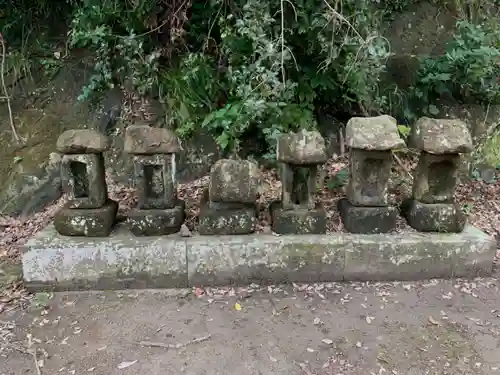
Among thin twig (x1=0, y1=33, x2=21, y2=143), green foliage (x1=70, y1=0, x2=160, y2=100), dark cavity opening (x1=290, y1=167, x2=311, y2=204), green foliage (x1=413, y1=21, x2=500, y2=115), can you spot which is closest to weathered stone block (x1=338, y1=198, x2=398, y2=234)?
dark cavity opening (x1=290, y1=167, x2=311, y2=204)

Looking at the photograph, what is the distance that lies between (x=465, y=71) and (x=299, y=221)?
254cm

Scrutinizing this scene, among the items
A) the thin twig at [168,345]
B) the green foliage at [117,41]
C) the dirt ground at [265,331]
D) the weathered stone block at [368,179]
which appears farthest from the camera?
the green foliage at [117,41]

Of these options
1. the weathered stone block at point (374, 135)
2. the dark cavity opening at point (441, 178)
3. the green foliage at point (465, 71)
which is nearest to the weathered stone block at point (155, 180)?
the weathered stone block at point (374, 135)

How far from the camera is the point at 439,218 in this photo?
3.35m

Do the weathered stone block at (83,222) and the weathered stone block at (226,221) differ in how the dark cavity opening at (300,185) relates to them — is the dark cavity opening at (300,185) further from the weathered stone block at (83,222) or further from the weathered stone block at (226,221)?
the weathered stone block at (83,222)

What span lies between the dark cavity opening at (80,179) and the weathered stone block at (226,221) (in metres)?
0.85

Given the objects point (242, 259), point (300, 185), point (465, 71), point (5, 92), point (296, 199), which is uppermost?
point (465, 71)

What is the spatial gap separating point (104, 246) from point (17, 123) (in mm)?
2582

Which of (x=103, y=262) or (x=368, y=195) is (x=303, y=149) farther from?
(x=103, y=262)

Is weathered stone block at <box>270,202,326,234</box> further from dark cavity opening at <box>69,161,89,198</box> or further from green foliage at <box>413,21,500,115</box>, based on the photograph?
green foliage at <box>413,21,500,115</box>

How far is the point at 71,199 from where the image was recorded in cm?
322

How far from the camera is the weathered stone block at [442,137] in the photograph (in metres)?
3.13

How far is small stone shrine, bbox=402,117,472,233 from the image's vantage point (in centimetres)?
322

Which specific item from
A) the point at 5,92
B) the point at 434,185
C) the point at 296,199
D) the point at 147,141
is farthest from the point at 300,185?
the point at 5,92
